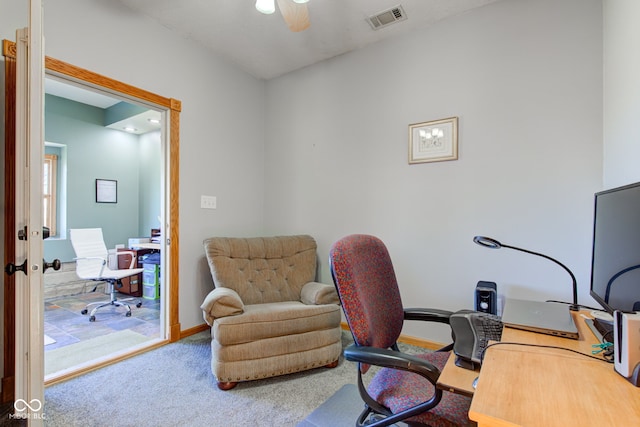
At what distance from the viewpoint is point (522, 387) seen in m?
0.71

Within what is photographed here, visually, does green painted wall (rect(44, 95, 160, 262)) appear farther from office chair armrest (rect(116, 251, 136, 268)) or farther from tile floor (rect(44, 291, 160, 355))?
tile floor (rect(44, 291, 160, 355))

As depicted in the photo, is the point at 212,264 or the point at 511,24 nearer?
the point at 511,24

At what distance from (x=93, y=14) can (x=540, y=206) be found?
3385 mm

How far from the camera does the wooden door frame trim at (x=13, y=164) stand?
5.61 ft

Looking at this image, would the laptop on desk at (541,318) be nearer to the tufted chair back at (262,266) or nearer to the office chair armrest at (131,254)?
the tufted chair back at (262,266)

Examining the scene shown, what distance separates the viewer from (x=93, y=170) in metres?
4.55

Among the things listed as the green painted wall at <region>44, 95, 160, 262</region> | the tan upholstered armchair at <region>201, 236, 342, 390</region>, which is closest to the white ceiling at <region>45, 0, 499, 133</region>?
the tan upholstered armchair at <region>201, 236, 342, 390</region>

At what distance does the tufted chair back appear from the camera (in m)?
2.48

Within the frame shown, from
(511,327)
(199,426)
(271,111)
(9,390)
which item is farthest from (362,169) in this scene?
(9,390)

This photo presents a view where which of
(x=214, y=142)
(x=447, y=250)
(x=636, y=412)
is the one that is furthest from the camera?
(x=214, y=142)

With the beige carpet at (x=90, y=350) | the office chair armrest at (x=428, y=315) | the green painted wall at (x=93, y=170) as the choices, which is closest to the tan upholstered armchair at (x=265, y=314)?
the office chair armrest at (x=428, y=315)

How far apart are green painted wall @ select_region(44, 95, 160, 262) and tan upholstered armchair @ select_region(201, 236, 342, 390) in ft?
10.1

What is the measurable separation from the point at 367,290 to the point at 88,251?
4.24 metres

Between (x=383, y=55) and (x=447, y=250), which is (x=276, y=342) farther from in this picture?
(x=383, y=55)
